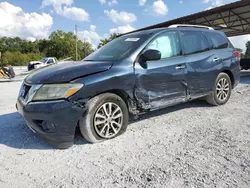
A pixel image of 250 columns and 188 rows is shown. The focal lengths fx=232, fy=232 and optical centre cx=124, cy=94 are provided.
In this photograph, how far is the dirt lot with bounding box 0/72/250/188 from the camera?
2.31m

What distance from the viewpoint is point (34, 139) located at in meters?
3.41

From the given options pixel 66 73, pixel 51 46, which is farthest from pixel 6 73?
pixel 51 46

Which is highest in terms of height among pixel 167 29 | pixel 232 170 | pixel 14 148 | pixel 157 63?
pixel 167 29

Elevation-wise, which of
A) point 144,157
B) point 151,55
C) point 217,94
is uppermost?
point 151,55

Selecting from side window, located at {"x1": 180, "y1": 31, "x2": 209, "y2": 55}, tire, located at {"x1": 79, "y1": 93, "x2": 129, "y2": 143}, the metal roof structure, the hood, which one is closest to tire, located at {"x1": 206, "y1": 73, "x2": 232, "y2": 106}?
side window, located at {"x1": 180, "y1": 31, "x2": 209, "y2": 55}

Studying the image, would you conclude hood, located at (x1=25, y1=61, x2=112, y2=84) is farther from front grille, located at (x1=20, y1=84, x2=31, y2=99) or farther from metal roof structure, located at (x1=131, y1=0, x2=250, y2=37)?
metal roof structure, located at (x1=131, y1=0, x2=250, y2=37)

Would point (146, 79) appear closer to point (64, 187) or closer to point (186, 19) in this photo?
point (64, 187)

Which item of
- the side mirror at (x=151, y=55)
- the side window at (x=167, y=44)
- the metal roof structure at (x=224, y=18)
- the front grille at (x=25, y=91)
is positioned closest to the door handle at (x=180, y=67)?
the side window at (x=167, y=44)

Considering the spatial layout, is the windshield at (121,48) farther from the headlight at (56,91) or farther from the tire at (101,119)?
the headlight at (56,91)

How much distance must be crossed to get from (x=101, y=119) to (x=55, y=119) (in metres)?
0.64

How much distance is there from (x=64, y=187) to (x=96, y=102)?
3.91 feet

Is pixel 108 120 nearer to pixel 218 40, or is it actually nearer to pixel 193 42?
pixel 193 42

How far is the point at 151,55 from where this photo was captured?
3.52 meters

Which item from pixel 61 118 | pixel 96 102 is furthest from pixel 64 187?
pixel 96 102
